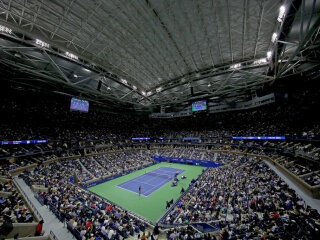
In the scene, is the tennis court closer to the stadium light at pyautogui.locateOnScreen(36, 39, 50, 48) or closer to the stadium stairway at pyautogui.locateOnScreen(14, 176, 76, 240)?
the stadium stairway at pyautogui.locateOnScreen(14, 176, 76, 240)

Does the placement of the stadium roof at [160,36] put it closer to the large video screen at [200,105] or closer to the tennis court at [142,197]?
the large video screen at [200,105]

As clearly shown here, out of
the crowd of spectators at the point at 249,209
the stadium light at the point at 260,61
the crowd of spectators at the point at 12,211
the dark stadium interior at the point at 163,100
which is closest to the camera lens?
the crowd of spectators at the point at 249,209

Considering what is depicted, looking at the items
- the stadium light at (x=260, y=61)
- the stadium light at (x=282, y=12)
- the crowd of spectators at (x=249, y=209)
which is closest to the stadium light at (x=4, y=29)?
the crowd of spectators at (x=249, y=209)

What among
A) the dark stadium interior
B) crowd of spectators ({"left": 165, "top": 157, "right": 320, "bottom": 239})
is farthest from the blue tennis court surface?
crowd of spectators ({"left": 165, "top": 157, "right": 320, "bottom": 239})

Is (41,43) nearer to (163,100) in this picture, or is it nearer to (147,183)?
(147,183)

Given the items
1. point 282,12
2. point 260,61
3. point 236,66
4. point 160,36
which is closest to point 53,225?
point 160,36

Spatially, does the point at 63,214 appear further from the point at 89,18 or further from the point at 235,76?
the point at 235,76
